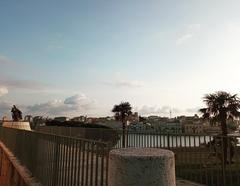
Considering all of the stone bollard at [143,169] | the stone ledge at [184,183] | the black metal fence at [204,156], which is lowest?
the stone ledge at [184,183]

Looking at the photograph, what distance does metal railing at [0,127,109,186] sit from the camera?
15.1ft

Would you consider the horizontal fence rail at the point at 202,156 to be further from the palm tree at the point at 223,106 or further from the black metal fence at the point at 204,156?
the palm tree at the point at 223,106

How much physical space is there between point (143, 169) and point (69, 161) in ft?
8.55

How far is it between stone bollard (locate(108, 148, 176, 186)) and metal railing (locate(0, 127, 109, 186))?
0.74m

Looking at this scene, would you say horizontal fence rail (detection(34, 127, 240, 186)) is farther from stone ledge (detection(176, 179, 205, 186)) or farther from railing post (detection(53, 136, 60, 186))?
railing post (detection(53, 136, 60, 186))

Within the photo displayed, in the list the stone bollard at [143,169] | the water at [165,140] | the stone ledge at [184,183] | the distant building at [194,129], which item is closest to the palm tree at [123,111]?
the distant building at [194,129]

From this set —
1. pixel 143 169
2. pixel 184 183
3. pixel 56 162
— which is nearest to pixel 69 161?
pixel 56 162

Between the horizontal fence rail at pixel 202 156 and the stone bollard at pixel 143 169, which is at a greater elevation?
the stone bollard at pixel 143 169

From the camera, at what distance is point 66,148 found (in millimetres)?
5953

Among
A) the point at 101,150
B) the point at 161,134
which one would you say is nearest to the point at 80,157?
the point at 101,150

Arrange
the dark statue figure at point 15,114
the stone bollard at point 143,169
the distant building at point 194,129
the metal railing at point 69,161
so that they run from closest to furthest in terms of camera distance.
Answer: the stone bollard at point 143,169, the metal railing at point 69,161, the distant building at point 194,129, the dark statue figure at point 15,114

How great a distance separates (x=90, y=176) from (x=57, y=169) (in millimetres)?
1810

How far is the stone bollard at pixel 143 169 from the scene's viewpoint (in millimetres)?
3457

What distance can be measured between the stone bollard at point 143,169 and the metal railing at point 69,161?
742mm
